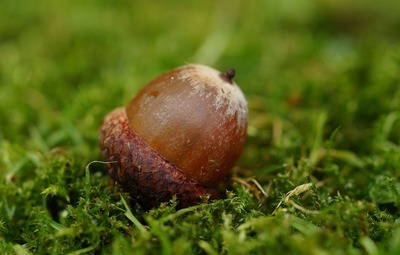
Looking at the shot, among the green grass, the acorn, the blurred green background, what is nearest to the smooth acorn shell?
the acorn

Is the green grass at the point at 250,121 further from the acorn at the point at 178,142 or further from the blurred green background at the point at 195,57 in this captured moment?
the acorn at the point at 178,142

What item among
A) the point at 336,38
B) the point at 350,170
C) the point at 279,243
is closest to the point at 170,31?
the point at 336,38

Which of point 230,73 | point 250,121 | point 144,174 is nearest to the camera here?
point 144,174

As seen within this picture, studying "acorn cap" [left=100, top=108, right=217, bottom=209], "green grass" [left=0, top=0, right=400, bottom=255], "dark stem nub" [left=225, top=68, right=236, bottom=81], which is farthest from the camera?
"dark stem nub" [left=225, top=68, right=236, bottom=81]

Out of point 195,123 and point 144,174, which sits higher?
point 195,123

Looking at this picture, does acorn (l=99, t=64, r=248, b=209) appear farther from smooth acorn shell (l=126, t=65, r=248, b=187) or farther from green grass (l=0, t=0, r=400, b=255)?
green grass (l=0, t=0, r=400, b=255)

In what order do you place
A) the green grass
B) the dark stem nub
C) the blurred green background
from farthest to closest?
the blurred green background
the dark stem nub
the green grass

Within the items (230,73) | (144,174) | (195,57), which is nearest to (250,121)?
(230,73)

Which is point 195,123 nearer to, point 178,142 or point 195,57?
point 178,142

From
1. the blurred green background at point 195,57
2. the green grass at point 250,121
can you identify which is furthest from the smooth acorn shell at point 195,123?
the blurred green background at point 195,57
